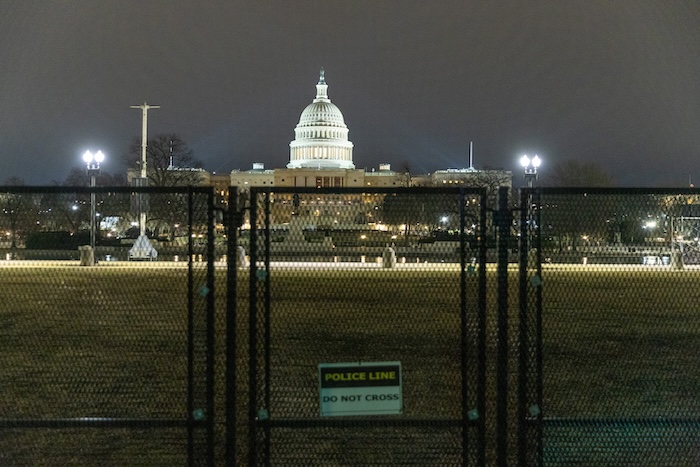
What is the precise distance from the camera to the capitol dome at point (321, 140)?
152625 mm

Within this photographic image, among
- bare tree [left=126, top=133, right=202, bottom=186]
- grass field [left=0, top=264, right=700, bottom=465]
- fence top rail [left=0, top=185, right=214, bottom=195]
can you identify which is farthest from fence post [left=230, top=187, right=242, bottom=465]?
bare tree [left=126, top=133, right=202, bottom=186]

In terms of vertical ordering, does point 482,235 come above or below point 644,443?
above

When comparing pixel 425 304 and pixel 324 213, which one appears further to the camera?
pixel 425 304

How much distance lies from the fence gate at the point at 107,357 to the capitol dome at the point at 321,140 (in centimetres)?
13692

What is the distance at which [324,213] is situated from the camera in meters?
8.33

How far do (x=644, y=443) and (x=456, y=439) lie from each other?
1946mm

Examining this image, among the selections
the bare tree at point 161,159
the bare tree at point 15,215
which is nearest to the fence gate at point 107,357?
the bare tree at point 15,215

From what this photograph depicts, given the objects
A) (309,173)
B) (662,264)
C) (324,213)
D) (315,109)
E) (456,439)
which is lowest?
(456,439)

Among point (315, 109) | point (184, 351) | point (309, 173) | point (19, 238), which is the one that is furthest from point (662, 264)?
point (315, 109)

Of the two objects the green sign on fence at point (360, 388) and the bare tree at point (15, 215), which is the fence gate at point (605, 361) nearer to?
the green sign on fence at point (360, 388)

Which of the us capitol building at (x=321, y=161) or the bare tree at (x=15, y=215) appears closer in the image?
the bare tree at (x=15, y=215)

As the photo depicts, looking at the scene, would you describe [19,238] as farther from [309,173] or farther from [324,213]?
[309,173]

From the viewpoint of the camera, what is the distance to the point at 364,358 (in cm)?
1180

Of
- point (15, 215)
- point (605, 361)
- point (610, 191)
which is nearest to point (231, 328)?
point (15, 215)
